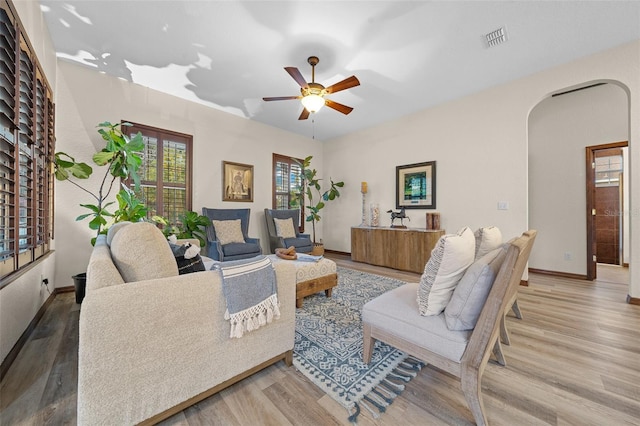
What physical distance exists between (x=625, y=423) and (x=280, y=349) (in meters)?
1.81

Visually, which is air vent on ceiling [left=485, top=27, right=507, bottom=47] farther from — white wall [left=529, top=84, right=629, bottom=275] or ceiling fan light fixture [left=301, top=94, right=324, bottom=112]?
white wall [left=529, top=84, right=629, bottom=275]

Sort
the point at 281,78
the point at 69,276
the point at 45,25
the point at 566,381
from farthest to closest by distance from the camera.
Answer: the point at 281,78 < the point at 69,276 < the point at 45,25 < the point at 566,381

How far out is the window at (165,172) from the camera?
3850 mm

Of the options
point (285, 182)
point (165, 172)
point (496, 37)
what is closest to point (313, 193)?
point (285, 182)

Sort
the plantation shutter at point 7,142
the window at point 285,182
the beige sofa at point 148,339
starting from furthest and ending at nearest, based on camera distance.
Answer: the window at point 285,182, the plantation shutter at point 7,142, the beige sofa at point 148,339

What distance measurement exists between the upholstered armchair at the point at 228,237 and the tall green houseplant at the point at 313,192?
162 centimetres

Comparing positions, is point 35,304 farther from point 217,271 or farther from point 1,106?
point 217,271

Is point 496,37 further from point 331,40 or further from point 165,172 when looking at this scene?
point 165,172

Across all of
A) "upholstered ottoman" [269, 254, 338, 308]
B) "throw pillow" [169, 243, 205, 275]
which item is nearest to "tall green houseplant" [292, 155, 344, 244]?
Answer: "upholstered ottoman" [269, 254, 338, 308]

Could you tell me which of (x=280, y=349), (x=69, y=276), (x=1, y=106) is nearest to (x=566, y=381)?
(x=280, y=349)

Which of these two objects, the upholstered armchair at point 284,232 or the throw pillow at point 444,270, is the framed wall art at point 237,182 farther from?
the throw pillow at point 444,270

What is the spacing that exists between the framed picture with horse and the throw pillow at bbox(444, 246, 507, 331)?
3370 mm

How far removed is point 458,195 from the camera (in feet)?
13.5

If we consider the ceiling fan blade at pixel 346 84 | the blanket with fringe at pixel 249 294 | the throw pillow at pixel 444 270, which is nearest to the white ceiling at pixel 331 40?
the ceiling fan blade at pixel 346 84
